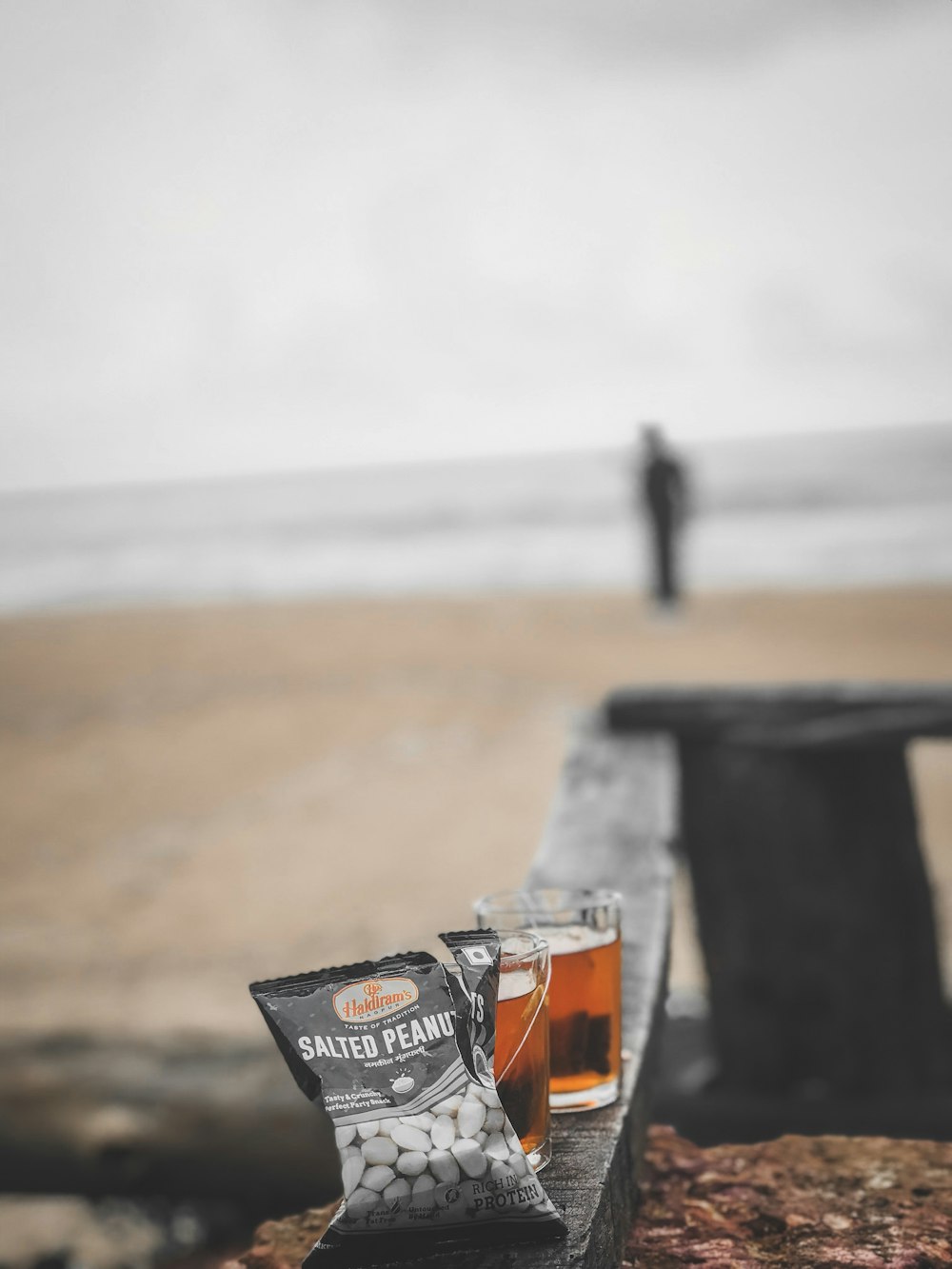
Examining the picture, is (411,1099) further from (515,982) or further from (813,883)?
(813,883)

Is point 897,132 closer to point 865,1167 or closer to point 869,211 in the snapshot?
point 869,211

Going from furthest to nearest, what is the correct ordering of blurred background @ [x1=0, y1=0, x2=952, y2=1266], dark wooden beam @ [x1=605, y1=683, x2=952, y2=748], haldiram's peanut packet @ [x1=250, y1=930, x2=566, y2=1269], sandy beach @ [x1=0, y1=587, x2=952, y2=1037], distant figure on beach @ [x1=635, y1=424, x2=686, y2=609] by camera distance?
distant figure on beach @ [x1=635, y1=424, x2=686, y2=609]
sandy beach @ [x1=0, y1=587, x2=952, y2=1037]
blurred background @ [x1=0, y1=0, x2=952, y2=1266]
dark wooden beam @ [x1=605, y1=683, x2=952, y2=748]
haldiram's peanut packet @ [x1=250, y1=930, x2=566, y2=1269]

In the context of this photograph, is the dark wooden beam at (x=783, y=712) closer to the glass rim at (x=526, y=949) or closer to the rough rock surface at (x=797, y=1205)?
the rough rock surface at (x=797, y=1205)

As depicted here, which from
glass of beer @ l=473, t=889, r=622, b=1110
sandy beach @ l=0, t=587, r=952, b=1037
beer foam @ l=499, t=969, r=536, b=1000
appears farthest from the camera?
sandy beach @ l=0, t=587, r=952, b=1037

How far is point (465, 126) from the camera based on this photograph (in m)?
5.37

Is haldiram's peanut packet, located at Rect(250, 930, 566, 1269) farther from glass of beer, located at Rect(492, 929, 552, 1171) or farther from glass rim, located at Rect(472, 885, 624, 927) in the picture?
glass rim, located at Rect(472, 885, 624, 927)

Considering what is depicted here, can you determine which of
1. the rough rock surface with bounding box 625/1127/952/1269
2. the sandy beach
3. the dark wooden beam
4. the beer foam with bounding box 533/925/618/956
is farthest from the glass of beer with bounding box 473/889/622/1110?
the sandy beach

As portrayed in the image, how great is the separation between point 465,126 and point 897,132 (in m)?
2.07

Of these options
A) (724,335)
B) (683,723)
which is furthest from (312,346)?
(683,723)

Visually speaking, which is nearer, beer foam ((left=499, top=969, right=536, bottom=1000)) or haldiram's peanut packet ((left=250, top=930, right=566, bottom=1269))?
haldiram's peanut packet ((left=250, top=930, right=566, bottom=1269))

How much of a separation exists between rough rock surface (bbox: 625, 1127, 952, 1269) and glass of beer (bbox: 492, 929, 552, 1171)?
143mm

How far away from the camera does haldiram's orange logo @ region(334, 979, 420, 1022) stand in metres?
0.76

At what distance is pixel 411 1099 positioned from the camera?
0.74m

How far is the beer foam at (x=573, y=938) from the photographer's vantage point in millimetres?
958
